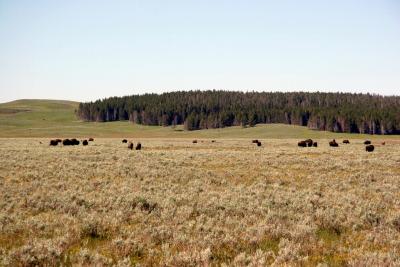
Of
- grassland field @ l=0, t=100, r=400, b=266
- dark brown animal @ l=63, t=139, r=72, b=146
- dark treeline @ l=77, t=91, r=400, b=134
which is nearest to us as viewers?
grassland field @ l=0, t=100, r=400, b=266

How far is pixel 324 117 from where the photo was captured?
133000 millimetres

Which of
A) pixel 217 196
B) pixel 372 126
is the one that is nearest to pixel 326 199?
pixel 217 196

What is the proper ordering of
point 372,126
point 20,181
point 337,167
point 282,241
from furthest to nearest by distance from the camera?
1. point 372,126
2. point 337,167
3. point 20,181
4. point 282,241

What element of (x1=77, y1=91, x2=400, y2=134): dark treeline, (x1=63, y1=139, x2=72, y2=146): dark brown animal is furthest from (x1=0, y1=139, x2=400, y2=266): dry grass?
(x1=77, y1=91, x2=400, y2=134): dark treeline

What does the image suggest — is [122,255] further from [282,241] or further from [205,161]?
[205,161]

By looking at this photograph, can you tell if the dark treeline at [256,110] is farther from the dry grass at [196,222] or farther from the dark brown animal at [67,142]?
the dry grass at [196,222]

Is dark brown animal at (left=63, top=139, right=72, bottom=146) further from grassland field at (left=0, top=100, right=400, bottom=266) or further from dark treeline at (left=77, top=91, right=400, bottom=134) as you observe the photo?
dark treeline at (left=77, top=91, right=400, bottom=134)

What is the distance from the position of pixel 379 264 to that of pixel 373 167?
20.1m

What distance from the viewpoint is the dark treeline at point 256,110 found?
5073 inches

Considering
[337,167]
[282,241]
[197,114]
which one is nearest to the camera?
[282,241]

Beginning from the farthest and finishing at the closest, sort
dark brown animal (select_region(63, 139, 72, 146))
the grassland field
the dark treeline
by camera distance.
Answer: the dark treeline
dark brown animal (select_region(63, 139, 72, 146))
the grassland field

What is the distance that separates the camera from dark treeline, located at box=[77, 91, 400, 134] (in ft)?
423

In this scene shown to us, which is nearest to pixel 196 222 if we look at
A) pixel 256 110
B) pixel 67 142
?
pixel 67 142

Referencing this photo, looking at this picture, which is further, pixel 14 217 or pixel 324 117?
pixel 324 117
